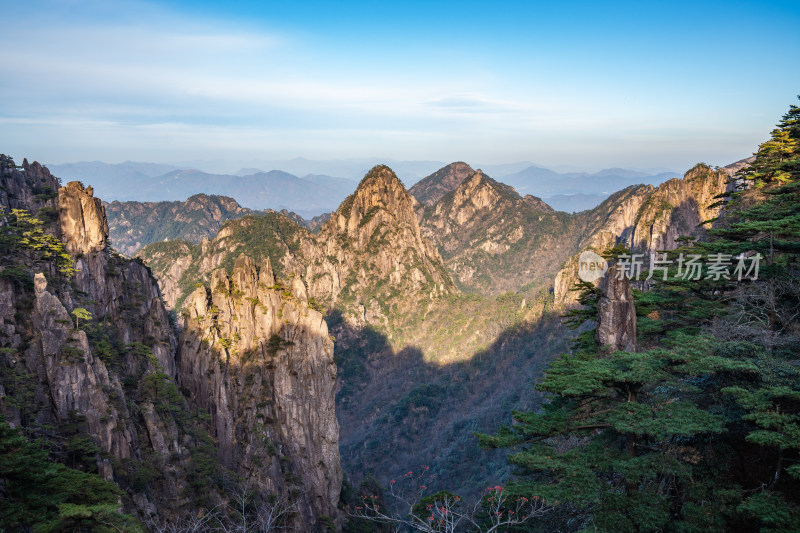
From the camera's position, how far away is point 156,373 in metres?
32.7

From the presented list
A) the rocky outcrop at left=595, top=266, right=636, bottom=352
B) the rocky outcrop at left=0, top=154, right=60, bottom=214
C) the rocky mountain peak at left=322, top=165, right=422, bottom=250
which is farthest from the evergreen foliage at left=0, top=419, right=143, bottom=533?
the rocky mountain peak at left=322, top=165, right=422, bottom=250

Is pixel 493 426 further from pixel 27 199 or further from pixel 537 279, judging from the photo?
pixel 537 279

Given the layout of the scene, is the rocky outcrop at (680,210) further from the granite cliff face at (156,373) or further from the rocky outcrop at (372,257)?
the granite cliff face at (156,373)

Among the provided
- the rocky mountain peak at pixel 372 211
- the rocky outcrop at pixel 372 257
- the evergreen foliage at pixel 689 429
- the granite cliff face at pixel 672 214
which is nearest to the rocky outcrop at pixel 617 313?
the evergreen foliage at pixel 689 429

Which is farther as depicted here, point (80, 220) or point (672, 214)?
point (672, 214)

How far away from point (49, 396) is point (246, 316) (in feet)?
67.7

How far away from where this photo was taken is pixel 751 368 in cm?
1422

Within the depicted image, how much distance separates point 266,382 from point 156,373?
1252 centimetres

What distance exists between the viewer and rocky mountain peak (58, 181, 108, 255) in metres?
36.5

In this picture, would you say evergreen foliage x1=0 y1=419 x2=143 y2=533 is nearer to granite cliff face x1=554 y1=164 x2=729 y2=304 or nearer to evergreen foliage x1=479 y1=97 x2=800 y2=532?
evergreen foliage x1=479 y1=97 x2=800 y2=532

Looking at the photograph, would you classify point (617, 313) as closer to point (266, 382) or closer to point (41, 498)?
point (41, 498)

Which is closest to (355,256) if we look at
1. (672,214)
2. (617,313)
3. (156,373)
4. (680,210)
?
(672,214)

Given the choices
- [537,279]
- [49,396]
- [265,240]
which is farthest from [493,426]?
[537,279]

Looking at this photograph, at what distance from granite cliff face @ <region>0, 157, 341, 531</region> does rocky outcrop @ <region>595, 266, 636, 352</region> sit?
23547 millimetres
